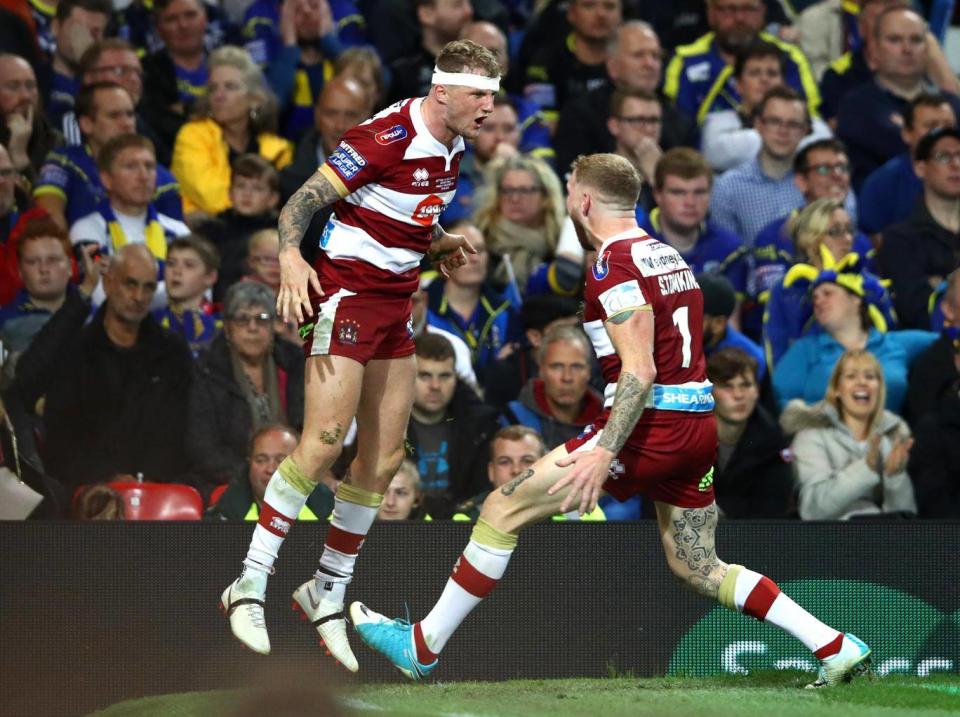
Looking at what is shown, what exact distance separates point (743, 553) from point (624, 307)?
73.2 inches

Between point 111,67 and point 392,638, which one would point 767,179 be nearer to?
point 111,67

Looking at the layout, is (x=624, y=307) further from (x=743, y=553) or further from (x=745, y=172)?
(x=745, y=172)

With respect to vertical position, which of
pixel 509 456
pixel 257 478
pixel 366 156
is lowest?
pixel 257 478

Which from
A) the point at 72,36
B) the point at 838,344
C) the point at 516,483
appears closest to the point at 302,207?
the point at 516,483

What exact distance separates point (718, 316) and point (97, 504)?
12.1 ft

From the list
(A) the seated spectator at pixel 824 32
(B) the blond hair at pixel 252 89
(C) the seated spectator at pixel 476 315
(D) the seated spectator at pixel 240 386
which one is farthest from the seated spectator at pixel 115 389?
(A) the seated spectator at pixel 824 32

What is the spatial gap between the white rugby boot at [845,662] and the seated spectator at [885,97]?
6029 millimetres

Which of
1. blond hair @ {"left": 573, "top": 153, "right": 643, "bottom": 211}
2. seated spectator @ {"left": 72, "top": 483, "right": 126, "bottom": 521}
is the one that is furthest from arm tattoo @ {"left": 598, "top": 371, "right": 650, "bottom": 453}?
seated spectator @ {"left": 72, "top": 483, "right": 126, "bottom": 521}

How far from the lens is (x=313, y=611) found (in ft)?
22.3

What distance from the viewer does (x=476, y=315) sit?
9.92m

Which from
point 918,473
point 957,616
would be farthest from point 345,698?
point 918,473

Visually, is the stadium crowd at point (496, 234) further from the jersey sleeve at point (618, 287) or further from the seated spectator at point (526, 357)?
A: the jersey sleeve at point (618, 287)

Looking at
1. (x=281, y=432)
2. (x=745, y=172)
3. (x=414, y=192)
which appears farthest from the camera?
(x=745, y=172)

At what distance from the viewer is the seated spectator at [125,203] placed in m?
9.76
